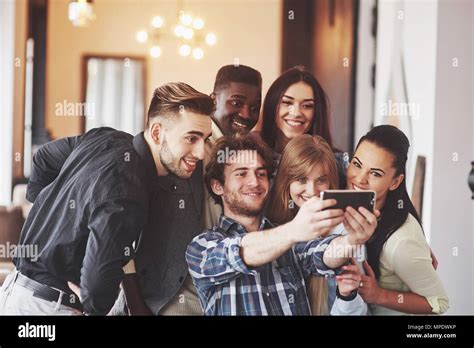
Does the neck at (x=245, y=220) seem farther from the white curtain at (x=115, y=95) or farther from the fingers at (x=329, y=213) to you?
the white curtain at (x=115, y=95)

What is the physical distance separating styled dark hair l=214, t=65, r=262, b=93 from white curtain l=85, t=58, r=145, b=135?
380 millimetres

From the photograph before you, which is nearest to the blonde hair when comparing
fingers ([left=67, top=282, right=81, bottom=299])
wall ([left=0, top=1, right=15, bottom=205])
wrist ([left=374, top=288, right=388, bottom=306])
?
wrist ([left=374, top=288, right=388, bottom=306])

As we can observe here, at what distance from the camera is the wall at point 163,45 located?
354 centimetres

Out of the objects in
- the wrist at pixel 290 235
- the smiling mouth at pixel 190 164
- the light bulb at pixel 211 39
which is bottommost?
the wrist at pixel 290 235

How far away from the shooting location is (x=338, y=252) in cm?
357

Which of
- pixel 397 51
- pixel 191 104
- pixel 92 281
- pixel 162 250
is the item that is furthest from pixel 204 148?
pixel 397 51

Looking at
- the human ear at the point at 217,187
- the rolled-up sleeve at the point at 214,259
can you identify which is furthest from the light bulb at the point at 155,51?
the rolled-up sleeve at the point at 214,259

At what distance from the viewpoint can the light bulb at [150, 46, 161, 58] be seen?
11.8 feet

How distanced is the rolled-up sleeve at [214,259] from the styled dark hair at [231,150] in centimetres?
24

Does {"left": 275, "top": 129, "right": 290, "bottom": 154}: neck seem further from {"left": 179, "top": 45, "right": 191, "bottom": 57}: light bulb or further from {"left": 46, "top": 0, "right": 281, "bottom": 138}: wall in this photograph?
{"left": 179, "top": 45, "right": 191, "bottom": 57}: light bulb

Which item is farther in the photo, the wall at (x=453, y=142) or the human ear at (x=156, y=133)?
the wall at (x=453, y=142)

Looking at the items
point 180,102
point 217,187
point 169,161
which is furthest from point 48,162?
point 217,187

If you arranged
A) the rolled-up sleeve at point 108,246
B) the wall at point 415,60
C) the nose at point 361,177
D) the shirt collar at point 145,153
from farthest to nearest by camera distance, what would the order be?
Result: the wall at point 415,60
the nose at point 361,177
the shirt collar at point 145,153
the rolled-up sleeve at point 108,246

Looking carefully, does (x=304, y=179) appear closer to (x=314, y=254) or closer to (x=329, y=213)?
(x=329, y=213)
